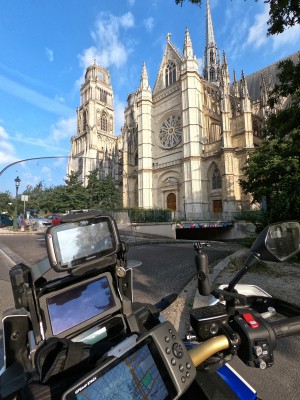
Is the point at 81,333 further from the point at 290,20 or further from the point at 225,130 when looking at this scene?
the point at 225,130

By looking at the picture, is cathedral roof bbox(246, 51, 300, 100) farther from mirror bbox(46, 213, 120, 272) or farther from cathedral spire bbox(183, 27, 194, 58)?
mirror bbox(46, 213, 120, 272)

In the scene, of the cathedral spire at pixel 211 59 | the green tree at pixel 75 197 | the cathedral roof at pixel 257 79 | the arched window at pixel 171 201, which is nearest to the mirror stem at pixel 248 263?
the arched window at pixel 171 201

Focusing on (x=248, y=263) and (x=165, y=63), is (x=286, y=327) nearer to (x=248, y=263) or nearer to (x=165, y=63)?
(x=248, y=263)

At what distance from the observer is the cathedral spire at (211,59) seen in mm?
42188

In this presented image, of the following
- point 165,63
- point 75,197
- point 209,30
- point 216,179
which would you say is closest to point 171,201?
point 216,179

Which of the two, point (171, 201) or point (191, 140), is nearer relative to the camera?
point (191, 140)

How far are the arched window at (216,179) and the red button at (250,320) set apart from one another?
26.0 m

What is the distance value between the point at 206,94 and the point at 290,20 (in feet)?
85.3

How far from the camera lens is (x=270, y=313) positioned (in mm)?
1359

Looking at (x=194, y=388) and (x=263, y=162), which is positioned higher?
(x=263, y=162)

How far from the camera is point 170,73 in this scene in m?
31.7

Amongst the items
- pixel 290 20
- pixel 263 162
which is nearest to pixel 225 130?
pixel 263 162

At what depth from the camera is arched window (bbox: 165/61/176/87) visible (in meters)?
31.3

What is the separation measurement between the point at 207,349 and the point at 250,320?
0.25 m
